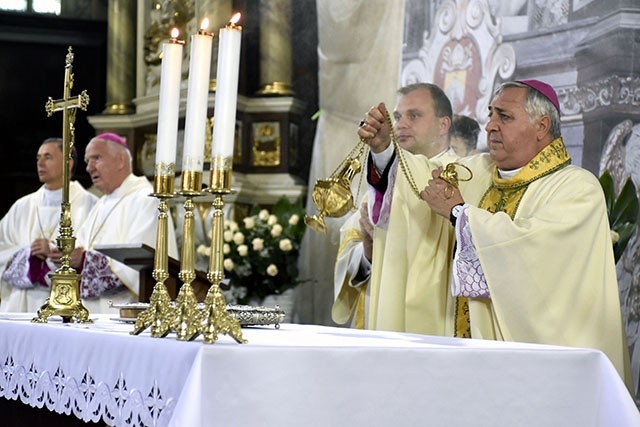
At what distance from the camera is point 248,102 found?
26.5 ft

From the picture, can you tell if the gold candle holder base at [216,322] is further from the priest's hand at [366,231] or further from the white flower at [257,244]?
the white flower at [257,244]

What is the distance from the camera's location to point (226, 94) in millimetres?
2502

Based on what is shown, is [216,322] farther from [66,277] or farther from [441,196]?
[441,196]

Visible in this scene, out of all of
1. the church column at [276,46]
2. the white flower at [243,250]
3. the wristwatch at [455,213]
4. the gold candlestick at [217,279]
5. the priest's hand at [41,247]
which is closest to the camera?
the gold candlestick at [217,279]

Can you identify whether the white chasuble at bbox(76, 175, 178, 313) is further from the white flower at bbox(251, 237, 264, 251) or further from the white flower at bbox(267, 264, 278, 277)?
the white flower at bbox(267, 264, 278, 277)

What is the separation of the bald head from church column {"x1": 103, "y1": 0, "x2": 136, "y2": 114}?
2175 millimetres

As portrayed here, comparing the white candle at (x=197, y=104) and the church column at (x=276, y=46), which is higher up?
the church column at (x=276, y=46)

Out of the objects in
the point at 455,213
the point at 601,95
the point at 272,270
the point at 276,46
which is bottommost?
the point at 272,270

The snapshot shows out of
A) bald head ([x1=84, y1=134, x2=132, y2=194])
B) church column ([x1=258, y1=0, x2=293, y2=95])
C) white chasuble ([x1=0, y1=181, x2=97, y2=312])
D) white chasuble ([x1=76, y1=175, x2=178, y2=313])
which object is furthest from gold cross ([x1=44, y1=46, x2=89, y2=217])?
church column ([x1=258, y1=0, x2=293, y2=95])

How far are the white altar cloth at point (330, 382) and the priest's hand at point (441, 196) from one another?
1.24 m

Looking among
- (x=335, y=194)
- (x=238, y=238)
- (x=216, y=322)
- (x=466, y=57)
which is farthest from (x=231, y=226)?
(x=216, y=322)

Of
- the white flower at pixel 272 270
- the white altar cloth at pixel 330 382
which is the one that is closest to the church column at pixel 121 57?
the white flower at pixel 272 270

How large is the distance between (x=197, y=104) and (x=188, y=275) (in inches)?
16.6

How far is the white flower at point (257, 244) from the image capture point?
712cm
